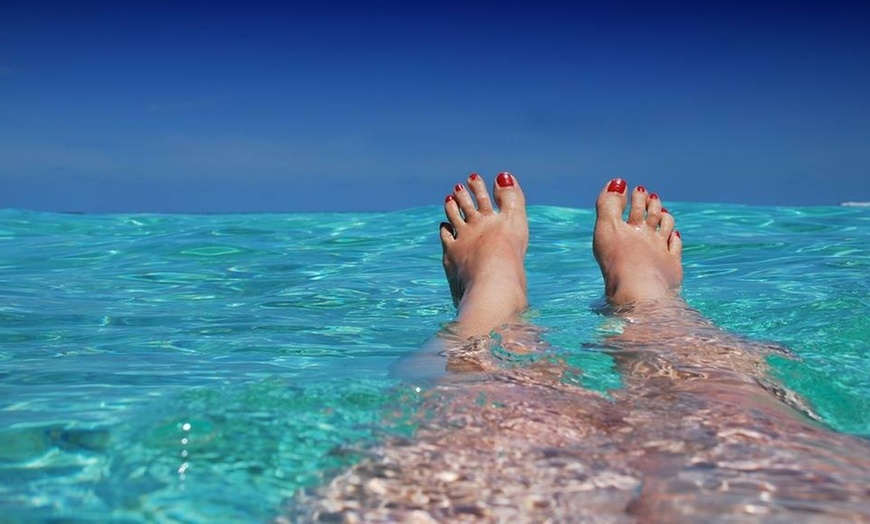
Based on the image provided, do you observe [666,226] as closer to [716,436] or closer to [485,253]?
[485,253]

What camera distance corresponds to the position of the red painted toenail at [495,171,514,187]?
173 inches

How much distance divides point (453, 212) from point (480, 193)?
7.0 inches

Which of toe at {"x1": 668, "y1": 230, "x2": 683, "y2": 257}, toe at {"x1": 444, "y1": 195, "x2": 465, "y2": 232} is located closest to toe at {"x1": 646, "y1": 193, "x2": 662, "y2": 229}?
toe at {"x1": 668, "y1": 230, "x2": 683, "y2": 257}

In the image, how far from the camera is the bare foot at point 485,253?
10.4ft

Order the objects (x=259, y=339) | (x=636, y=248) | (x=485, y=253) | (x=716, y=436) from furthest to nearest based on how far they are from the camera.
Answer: (x=636, y=248), (x=485, y=253), (x=259, y=339), (x=716, y=436)

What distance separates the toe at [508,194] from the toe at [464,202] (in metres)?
0.13

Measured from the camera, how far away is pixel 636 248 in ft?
13.1

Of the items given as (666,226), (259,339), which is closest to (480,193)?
(666,226)

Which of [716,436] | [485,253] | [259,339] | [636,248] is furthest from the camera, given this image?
[636,248]

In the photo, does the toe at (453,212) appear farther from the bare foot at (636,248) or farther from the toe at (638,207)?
the toe at (638,207)

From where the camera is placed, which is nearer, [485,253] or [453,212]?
[485,253]

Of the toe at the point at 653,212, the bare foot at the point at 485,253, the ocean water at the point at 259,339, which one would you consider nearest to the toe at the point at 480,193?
the bare foot at the point at 485,253

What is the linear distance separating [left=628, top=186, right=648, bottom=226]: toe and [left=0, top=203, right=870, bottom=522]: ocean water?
39 cm

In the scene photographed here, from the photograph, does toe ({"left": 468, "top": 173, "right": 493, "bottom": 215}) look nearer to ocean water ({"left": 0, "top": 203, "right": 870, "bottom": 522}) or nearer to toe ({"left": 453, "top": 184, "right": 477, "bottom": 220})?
toe ({"left": 453, "top": 184, "right": 477, "bottom": 220})
